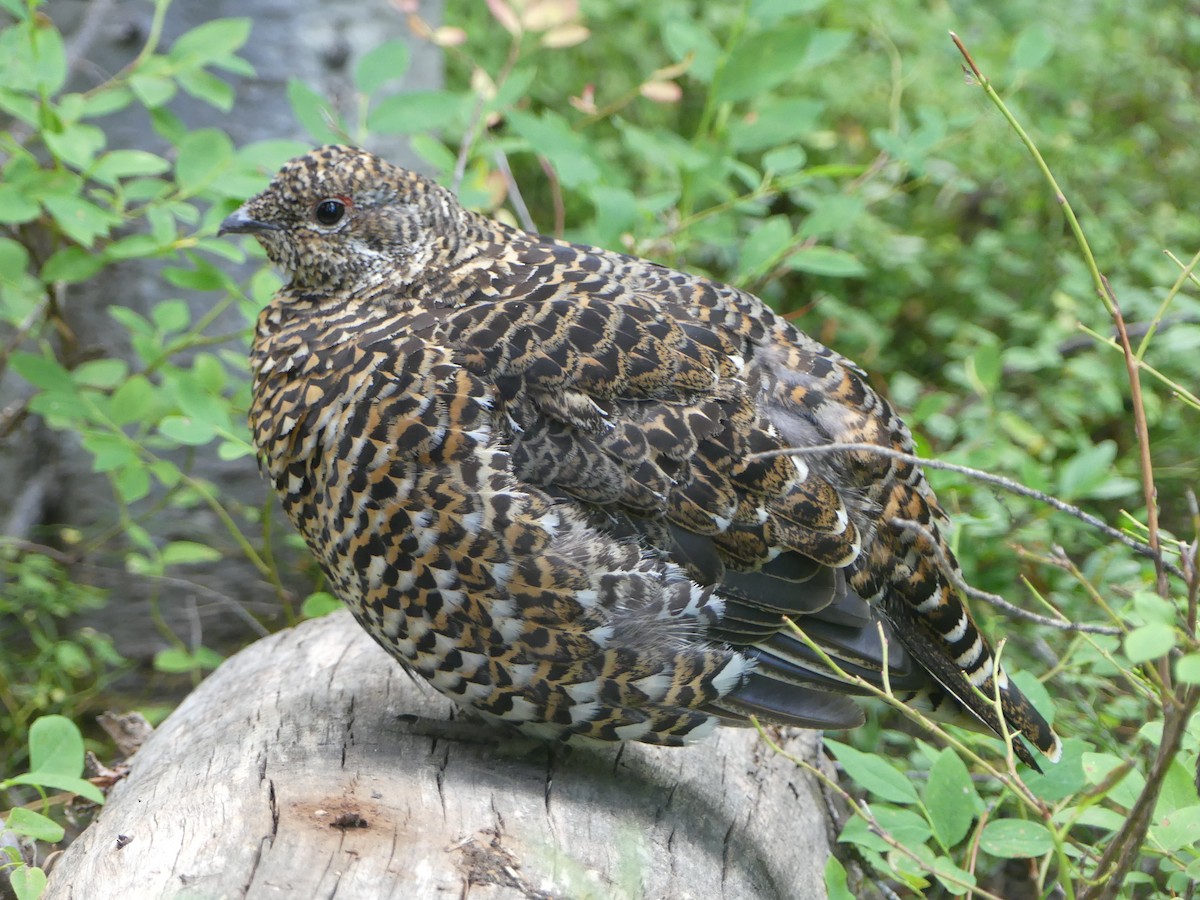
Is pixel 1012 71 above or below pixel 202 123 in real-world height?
above

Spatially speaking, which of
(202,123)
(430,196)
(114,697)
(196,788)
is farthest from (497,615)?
(202,123)

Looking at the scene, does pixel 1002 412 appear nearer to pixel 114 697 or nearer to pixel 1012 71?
pixel 1012 71

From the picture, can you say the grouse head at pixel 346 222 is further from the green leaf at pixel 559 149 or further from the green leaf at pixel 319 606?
the green leaf at pixel 319 606

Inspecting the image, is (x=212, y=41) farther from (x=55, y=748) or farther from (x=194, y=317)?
(x=55, y=748)

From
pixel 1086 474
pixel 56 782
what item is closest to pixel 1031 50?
pixel 1086 474

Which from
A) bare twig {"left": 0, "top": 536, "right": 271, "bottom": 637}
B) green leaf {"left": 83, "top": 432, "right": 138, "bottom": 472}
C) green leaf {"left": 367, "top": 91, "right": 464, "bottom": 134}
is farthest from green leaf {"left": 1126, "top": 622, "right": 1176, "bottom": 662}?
bare twig {"left": 0, "top": 536, "right": 271, "bottom": 637}

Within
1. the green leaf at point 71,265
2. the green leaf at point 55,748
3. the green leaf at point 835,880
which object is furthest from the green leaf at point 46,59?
the green leaf at point 835,880
